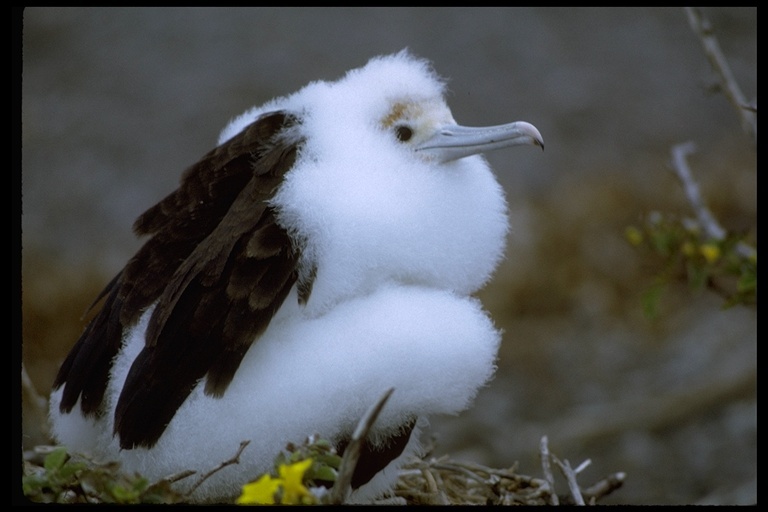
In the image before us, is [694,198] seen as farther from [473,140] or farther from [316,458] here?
[316,458]

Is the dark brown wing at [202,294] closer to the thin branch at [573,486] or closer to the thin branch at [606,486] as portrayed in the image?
the thin branch at [573,486]

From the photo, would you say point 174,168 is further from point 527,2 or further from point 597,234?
point 527,2

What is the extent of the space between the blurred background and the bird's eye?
1941mm

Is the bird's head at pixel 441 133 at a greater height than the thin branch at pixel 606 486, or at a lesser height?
greater

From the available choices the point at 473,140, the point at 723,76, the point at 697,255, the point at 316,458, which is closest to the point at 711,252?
the point at 697,255

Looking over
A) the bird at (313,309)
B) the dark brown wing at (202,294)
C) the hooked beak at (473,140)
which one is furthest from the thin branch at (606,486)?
the dark brown wing at (202,294)

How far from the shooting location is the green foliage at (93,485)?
130cm

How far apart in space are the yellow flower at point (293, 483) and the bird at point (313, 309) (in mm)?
165

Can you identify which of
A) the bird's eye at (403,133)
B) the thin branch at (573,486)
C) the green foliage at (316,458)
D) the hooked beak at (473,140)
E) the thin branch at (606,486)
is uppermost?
the bird's eye at (403,133)

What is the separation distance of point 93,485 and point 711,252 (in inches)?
53.5

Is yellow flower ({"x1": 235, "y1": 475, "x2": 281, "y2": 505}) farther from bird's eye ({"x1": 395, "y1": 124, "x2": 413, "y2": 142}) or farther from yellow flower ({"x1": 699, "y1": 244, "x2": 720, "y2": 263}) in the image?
yellow flower ({"x1": 699, "y1": 244, "x2": 720, "y2": 263})

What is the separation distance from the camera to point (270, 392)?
141cm

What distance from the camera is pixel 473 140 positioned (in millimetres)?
1551

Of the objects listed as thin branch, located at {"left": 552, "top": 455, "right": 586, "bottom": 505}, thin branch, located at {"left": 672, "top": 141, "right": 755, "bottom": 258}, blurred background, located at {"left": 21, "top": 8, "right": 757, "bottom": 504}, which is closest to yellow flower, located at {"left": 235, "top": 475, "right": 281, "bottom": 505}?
thin branch, located at {"left": 552, "top": 455, "right": 586, "bottom": 505}
